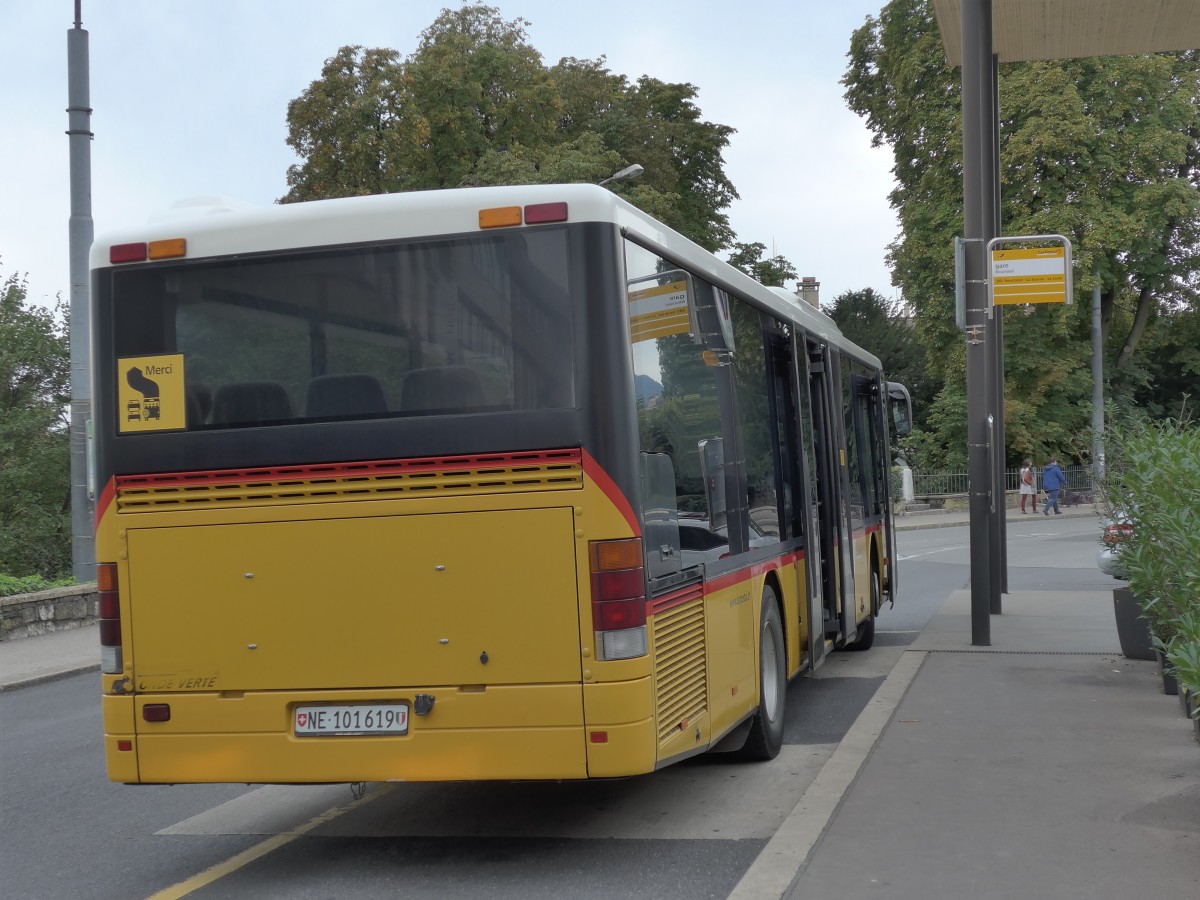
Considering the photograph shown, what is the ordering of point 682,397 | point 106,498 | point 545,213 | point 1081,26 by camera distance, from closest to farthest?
1. point 545,213
2. point 106,498
3. point 682,397
4. point 1081,26

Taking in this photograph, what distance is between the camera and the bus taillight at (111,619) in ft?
20.2

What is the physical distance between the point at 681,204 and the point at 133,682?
136 ft

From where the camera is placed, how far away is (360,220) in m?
6.04

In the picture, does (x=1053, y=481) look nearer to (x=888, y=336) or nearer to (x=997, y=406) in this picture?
(x=888, y=336)

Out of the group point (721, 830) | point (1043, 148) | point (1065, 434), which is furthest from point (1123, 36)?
point (1065, 434)

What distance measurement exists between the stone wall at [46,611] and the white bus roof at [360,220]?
38.0 ft

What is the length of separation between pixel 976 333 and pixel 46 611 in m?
11.3

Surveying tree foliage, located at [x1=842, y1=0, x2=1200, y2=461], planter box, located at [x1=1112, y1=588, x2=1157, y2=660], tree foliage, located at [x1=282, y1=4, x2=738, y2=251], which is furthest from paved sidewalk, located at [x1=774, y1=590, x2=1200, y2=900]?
tree foliage, located at [x1=842, y1=0, x2=1200, y2=461]

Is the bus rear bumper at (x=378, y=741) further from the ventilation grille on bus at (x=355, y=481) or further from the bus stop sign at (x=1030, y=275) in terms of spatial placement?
the bus stop sign at (x=1030, y=275)

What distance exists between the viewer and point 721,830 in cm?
652

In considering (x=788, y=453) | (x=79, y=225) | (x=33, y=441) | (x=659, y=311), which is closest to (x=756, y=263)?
(x=33, y=441)

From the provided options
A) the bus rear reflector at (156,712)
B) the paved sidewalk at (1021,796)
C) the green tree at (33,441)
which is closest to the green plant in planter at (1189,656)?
the paved sidewalk at (1021,796)

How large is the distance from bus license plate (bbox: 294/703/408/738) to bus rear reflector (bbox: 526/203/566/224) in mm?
2071

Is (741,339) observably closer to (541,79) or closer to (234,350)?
(234,350)
